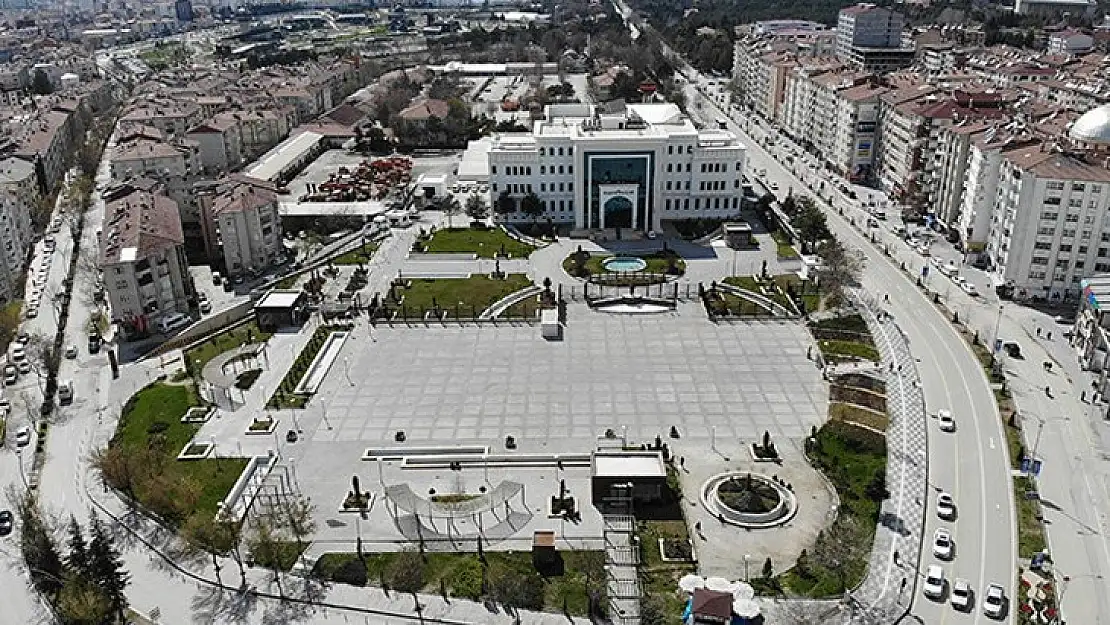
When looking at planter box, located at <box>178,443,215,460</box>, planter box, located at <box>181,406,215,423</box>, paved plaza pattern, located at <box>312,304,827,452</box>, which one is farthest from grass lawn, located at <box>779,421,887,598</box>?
planter box, located at <box>181,406,215,423</box>

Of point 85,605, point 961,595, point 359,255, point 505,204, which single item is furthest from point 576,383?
point 505,204

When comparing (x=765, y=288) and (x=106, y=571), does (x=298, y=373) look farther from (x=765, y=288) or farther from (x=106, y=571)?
(x=765, y=288)

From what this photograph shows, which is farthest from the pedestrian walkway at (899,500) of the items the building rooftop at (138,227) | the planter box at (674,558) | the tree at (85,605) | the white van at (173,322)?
the building rooftop at (138,227)

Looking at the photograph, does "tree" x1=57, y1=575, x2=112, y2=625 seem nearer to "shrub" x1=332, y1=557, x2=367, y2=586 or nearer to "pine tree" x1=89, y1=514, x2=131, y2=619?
"pine tree" x1=89, y1=514, x2=131, y2=619

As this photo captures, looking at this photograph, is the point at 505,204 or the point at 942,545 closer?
the point at 942,545

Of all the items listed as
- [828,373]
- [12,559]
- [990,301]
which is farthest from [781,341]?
[12,559]

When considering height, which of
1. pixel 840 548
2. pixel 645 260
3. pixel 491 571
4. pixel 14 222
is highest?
pixel 14 222

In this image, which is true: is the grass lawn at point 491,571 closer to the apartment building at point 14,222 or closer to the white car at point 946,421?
the white car at point 946,421
